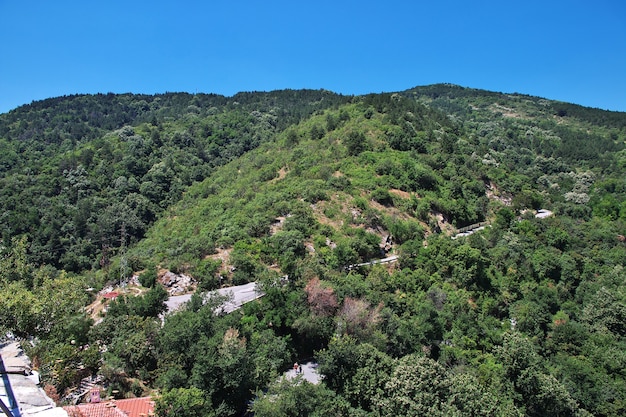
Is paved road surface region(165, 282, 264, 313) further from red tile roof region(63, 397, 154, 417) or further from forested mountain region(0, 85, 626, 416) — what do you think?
red tile roof region(63, 397, 154, 417)

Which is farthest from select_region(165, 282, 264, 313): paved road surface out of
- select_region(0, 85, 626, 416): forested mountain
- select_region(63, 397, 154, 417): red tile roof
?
select_region(63, 397, 154, 417): red tile roof

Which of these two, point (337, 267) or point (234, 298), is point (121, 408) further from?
point (337, 267)

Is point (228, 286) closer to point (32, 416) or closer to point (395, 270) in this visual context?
point (395, 270)

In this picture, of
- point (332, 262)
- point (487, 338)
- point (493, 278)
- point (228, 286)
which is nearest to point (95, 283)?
point (228, 286)

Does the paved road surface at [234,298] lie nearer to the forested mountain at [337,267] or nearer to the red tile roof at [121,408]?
the forested mountain at [337,267]

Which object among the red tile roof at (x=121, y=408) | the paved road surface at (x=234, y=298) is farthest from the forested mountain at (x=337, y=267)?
the red tile roof at (x=121, y=408)

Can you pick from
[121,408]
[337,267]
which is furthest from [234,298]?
[121,408]
